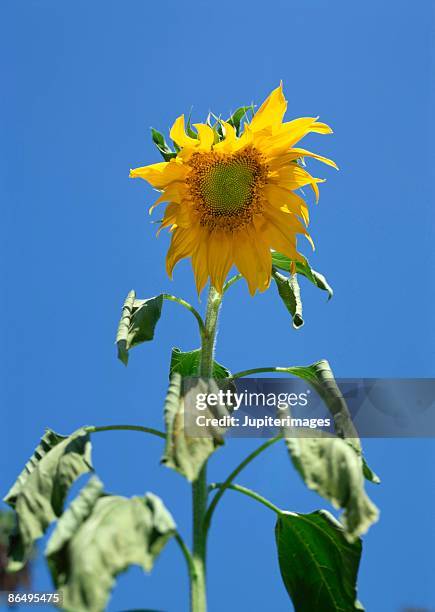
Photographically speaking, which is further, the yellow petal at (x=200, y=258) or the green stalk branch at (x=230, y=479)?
the yellow petal at (x=200, y=258)

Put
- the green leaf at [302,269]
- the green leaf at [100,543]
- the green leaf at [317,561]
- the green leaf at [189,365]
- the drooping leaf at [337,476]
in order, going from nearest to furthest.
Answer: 1. the green leaf at [100,543]
2. the drooping leaf at [337,476]
3. the green leaf at [317,561]
4. the green leaf at [302,269]
5. the green leaf at [189,365]

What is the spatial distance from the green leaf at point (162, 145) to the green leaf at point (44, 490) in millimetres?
800

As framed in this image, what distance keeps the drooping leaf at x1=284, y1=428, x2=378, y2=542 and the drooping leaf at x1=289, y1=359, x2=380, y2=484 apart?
250 mm

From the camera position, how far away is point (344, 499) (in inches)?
74.6

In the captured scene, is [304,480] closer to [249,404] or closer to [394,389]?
[249,404]

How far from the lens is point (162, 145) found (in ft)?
7.95

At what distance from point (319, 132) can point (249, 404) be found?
2.59ft

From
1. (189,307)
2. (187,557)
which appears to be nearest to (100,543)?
(187,557)

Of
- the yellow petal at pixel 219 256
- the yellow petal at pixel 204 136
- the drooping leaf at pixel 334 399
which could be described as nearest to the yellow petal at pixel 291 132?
the yellow petal at pixel 204 136

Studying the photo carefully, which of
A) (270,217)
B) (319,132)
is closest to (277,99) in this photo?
(319,132)

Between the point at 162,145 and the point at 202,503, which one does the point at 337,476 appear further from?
the point at 162,145

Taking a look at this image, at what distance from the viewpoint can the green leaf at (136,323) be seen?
221 cm

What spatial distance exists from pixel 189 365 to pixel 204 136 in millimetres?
715

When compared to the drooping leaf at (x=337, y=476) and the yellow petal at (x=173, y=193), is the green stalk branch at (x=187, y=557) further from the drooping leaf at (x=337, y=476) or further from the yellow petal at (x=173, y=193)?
the yellow petal at (x=173, y=193)
